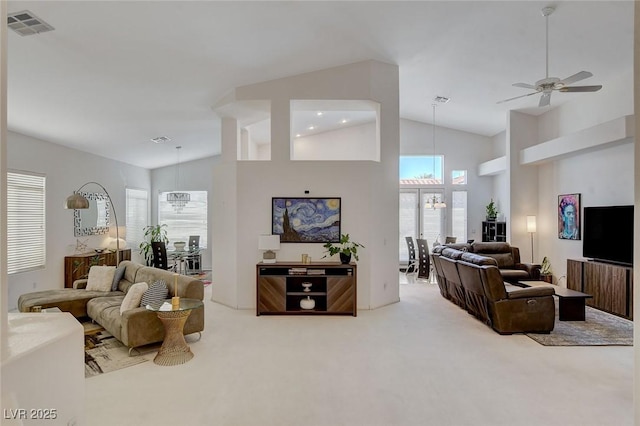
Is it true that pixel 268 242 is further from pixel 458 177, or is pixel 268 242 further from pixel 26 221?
pixel 458 177

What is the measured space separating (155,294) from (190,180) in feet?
21.9

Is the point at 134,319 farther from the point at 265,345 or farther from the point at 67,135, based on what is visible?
the point at 67,135

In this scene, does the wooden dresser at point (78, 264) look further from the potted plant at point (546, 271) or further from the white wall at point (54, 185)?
the potted plant at point (546, 271)

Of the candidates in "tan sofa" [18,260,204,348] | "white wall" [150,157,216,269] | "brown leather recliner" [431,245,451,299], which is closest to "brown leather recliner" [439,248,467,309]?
"brown leather recliner" [431,245,451,299]

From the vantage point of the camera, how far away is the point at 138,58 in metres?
4.22

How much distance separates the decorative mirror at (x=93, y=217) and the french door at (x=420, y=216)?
7572mm

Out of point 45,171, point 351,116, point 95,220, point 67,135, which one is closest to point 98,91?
point 67,135

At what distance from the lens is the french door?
32.0 feet

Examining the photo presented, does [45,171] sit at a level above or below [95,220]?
above

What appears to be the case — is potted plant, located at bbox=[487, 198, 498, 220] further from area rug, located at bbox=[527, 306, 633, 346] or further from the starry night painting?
the starry night painting

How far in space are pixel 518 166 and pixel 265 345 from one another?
696 centimetres

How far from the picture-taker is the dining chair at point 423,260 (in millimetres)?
8312

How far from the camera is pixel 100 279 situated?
18.0 ft

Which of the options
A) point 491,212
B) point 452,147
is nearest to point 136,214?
point 452,147
